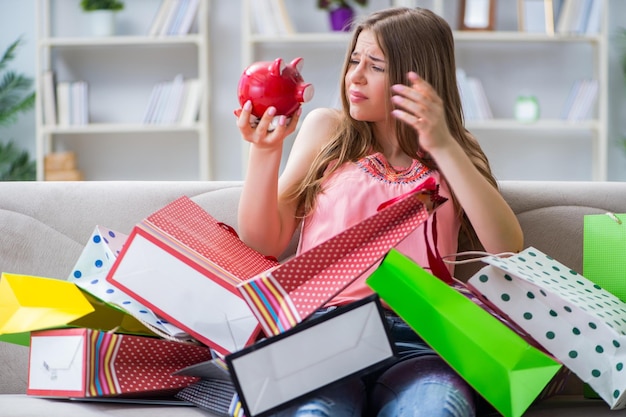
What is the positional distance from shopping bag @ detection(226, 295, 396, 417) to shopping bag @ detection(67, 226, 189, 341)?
23cm

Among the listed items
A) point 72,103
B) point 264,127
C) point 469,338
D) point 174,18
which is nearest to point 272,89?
point 264,127

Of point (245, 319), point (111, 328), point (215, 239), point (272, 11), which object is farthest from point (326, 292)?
point (272, 11)

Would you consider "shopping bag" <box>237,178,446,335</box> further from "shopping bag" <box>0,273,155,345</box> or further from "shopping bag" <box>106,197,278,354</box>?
"shopping bag" <box>0,273,155,345</box>

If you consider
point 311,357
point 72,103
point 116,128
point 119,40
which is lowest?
point 116,128

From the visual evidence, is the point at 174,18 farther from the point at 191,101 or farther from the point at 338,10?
the point at 338,10

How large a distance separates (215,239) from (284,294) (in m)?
0.28

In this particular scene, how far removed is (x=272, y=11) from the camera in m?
4.10

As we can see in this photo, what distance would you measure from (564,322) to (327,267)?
387mm

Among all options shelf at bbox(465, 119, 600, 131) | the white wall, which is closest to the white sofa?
shelf at bbox(465, 119, 600, 131)

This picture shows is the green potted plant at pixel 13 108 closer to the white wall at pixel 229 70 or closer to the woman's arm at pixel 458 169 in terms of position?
the white wall at pixel 229 70

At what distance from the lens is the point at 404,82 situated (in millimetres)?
1550

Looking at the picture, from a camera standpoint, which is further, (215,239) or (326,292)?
(215,239)

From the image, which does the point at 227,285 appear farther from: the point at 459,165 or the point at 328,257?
the point at 459,165

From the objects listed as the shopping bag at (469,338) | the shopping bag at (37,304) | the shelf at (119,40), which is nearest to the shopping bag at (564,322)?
the shopping bag at (469,338)
